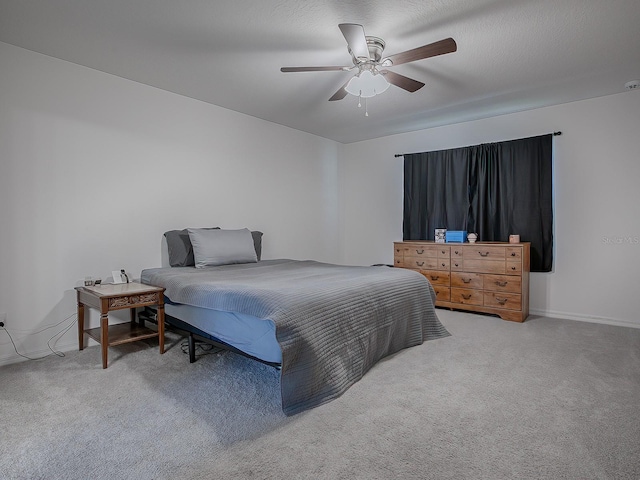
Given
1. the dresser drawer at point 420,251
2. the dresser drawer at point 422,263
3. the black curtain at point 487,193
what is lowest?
the dresser drawer at point 422,263

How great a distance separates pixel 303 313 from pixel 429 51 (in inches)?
72.5

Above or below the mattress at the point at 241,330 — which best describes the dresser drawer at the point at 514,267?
above

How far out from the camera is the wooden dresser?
396 cm

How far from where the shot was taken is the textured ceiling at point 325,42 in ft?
7.57

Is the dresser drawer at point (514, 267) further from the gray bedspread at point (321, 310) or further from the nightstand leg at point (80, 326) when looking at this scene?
the nightstand leg at point (80, 326)

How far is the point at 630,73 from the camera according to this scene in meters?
3.23

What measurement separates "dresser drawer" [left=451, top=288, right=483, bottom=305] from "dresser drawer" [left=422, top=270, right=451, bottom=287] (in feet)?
0.47

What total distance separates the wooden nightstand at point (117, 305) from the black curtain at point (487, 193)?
141 inches

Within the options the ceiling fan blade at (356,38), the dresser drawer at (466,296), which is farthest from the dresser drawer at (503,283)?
the ceiling fan blade at (356,38)

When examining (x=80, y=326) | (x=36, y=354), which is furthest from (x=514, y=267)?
(x=36, y=354)

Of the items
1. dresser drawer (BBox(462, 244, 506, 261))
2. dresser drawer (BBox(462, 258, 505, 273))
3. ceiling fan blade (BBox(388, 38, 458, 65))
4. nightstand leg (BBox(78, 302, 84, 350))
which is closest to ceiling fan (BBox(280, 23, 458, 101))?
ceiling fan blade (BBox(388, 38, 458, 65))

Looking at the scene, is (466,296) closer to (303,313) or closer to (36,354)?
(303,313)

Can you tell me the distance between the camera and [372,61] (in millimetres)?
2641

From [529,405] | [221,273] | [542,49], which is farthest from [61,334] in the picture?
[542,49]
